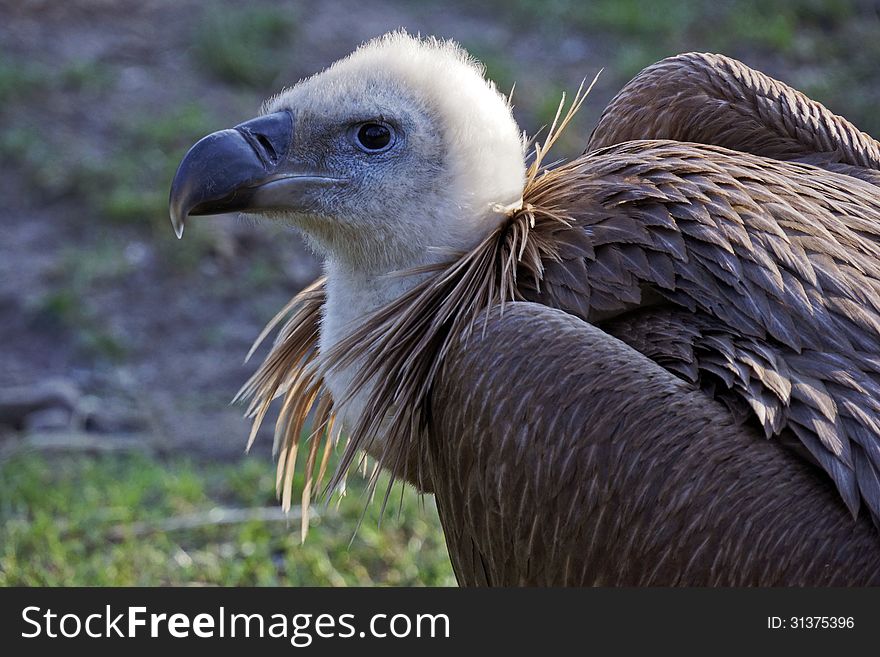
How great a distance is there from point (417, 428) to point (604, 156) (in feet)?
2.99

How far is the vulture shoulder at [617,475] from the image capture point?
9.01ft

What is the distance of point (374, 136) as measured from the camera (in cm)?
345

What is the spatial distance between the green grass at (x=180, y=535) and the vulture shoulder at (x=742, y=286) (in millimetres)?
1702

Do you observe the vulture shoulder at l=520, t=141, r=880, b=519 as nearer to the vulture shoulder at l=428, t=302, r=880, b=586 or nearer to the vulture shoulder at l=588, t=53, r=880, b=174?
the vulture shoulder at l=428, t=302, r=880, b=586

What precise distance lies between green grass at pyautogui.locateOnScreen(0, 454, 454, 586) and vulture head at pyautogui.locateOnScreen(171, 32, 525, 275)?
1489 millimetres

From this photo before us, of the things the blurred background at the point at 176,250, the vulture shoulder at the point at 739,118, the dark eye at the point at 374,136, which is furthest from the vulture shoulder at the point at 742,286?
the blurred background at the point at 176,250

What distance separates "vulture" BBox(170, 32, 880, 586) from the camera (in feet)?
9.23

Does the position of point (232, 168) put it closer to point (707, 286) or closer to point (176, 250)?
point (707, 286)

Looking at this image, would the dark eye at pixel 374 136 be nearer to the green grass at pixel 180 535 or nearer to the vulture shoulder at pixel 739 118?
the vulture shoulder at pixel 739 118

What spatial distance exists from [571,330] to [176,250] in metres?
4.45

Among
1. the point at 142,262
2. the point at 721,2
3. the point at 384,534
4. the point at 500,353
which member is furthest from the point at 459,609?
the point at 721,2

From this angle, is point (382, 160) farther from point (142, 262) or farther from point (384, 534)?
point (142, 262)

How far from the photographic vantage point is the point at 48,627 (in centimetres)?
353

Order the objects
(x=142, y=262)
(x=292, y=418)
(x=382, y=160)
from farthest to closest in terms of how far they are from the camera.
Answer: (x=142, y=262) < (x=292, y=418) < (x=382, y=160)
